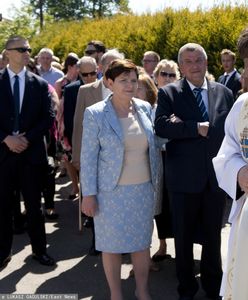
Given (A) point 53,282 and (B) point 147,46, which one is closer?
(A) point 53,282

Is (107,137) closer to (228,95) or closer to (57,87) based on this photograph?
(228,95)

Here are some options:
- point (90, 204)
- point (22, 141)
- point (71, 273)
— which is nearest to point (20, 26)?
point (22, 141)

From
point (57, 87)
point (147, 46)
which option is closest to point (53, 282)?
point (57, 87)

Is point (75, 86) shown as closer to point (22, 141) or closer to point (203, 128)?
point (22, 141)

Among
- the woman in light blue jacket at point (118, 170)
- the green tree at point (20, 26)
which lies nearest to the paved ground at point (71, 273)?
the woman in light blue jacket at point (118, 170)

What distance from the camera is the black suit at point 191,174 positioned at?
3938 mm

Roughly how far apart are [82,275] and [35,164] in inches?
43.9

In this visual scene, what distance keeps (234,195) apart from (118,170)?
1.20 meters

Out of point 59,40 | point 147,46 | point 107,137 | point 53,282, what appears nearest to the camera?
point 107,137

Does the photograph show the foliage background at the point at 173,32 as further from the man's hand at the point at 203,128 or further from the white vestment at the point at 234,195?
the white vestment at the point at 234,195

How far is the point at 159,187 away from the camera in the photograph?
15.5ft

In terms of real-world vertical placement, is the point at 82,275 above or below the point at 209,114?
below

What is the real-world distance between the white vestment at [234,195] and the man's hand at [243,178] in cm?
3

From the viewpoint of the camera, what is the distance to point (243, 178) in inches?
105
